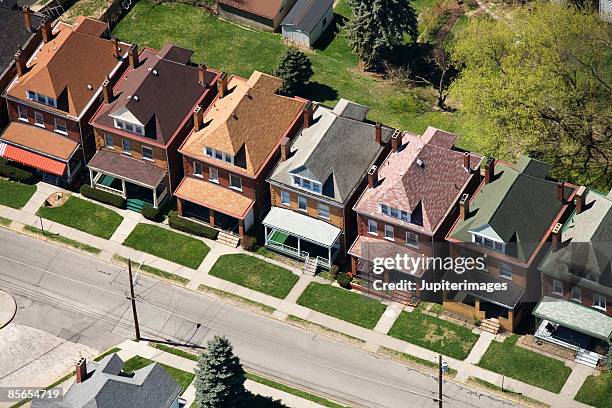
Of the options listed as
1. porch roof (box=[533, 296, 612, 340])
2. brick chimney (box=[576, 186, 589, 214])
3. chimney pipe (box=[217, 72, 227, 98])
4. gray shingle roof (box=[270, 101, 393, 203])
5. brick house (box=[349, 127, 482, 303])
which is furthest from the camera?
chimney pipe (box=[217, 72, 227, 98])

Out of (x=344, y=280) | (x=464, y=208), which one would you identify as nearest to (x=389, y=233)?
(x=344, y=280)

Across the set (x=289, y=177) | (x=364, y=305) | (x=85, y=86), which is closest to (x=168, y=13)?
(x=85, y=86)

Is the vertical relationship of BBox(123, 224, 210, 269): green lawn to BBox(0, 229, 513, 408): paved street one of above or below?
above

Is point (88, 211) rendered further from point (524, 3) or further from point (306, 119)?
point (524, 3)

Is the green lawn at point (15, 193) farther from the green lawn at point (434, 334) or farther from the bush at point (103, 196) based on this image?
the green lawn at point (434, 334)

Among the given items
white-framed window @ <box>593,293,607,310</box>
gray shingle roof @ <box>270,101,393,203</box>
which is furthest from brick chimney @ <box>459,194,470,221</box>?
white-framed window @ <box>593,293,607,310</box>

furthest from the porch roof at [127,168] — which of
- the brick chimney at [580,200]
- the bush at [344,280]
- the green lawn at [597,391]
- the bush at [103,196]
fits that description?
the green lawn at [597,391]

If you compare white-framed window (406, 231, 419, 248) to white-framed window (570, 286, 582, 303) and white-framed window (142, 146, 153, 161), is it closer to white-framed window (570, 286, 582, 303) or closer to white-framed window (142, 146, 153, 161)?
white-framed window (570, 286, 582, 303)
